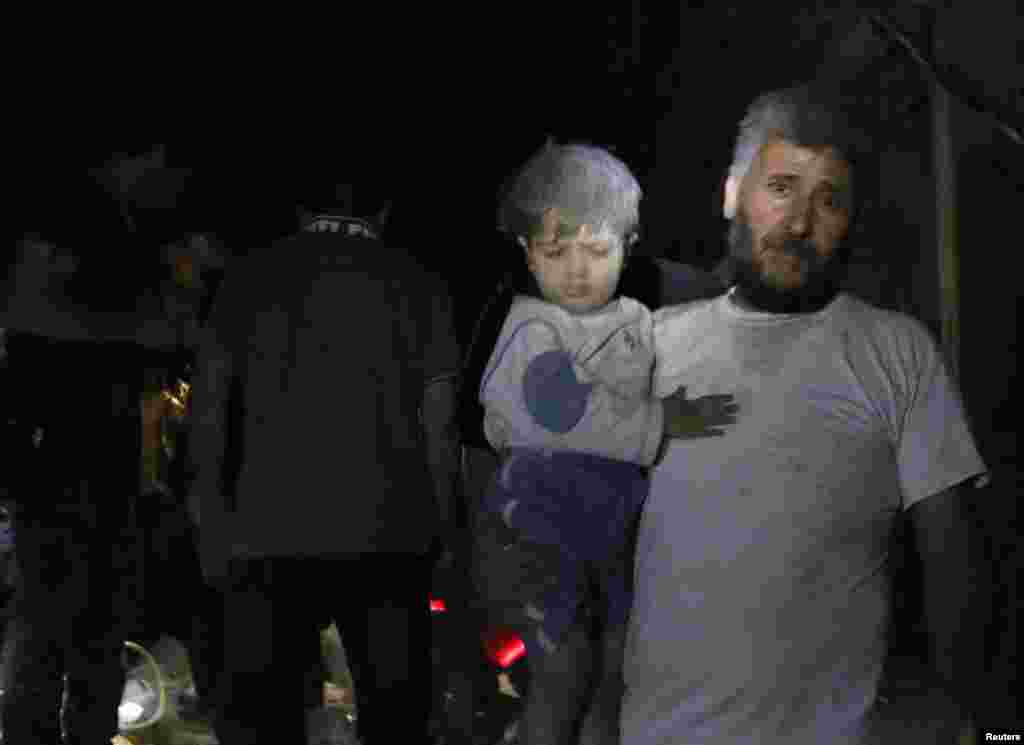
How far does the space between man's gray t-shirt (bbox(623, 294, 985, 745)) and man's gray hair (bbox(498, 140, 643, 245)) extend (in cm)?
67

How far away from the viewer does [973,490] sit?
9.03 ft

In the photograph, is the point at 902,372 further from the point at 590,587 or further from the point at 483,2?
the point at 483,2

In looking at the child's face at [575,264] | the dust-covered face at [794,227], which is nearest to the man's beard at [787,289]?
the dust-covered face at [794,227]

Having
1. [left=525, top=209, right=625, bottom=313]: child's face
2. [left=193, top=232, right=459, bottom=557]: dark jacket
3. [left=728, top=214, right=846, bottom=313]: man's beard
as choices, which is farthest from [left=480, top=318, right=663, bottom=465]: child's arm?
[left=193, top=232, right=459, bottom=557]: dark jacket

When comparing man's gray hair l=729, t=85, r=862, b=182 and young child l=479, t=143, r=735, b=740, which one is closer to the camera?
man's gray hair l=729, t=85, r=862, b=182

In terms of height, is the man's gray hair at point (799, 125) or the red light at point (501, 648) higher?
the man's gray hair at point (799, 125)

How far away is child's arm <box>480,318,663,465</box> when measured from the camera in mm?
2934

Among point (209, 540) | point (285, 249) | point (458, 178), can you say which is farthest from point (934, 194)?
point (458, 178)

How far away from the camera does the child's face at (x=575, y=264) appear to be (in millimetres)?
3301

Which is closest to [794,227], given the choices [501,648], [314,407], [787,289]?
[787,289]

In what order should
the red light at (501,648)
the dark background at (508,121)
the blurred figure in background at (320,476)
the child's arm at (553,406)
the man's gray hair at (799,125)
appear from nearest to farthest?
the man's gray hair at (799,125), the child's arm at (553,406), the blurred figure in background at (320,476), the dark background at (508,121), the red light at (501,648)

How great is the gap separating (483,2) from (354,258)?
21.2 ft

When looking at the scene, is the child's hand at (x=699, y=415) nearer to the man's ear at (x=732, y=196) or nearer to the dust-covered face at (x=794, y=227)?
the dust-covered face at (x=794, y=227)

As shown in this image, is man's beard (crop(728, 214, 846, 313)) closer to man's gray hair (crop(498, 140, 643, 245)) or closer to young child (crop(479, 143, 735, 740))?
young child (crop(479, 143, 735, 740))
